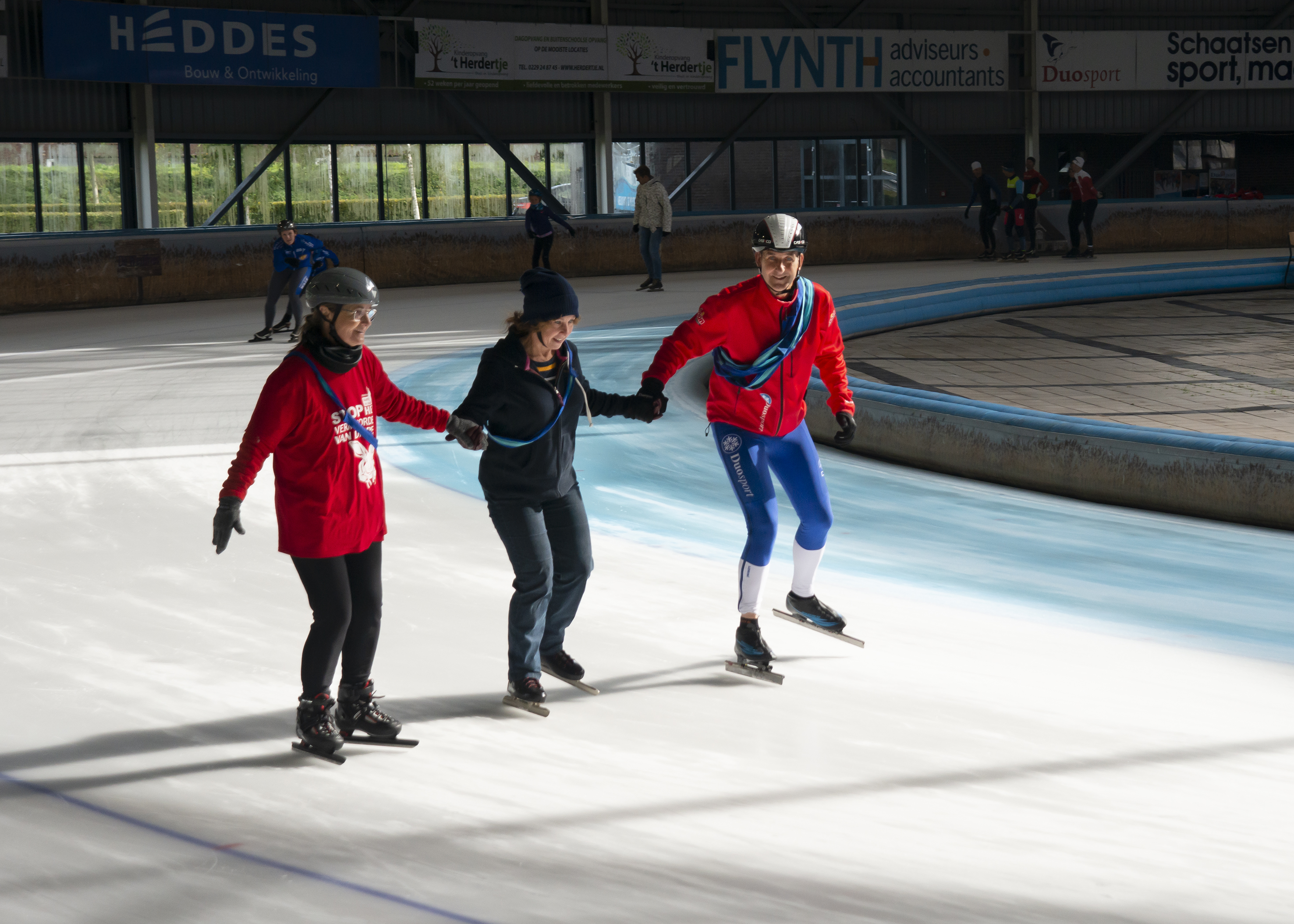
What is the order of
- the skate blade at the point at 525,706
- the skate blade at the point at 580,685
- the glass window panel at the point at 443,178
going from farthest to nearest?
the glass window panel at the point at 443,178 < the skate blade at the point at 580,685 < the skate blade at the point at 525,706

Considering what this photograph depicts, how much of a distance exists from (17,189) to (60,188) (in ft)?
2.75

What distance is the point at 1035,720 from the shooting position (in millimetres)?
4602

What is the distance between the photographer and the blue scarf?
5164 mm

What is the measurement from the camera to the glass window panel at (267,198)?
2820 centimetres

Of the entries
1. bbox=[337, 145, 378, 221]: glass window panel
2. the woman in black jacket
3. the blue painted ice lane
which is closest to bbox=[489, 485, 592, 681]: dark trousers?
the woman in black jacket

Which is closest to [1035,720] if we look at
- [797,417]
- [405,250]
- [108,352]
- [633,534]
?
[797,417]

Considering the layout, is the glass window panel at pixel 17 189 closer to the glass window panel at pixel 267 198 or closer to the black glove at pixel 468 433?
the glass window panel at pixel 267 198

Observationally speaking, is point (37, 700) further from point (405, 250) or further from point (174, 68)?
point (174, 68)

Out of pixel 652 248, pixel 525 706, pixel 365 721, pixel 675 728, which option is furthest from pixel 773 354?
pixel 652 248

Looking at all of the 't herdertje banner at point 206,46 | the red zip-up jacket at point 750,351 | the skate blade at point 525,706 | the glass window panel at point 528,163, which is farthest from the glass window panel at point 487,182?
the skate blade at point 525,706

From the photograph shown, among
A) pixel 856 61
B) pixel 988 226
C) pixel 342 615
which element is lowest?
pixel 342 615

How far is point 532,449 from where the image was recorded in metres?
4.60

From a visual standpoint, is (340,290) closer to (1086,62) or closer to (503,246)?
(503,246)

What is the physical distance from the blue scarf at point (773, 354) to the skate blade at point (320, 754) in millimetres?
1959
